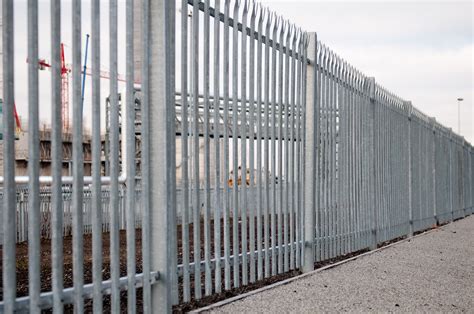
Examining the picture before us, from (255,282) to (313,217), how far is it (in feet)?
4.77

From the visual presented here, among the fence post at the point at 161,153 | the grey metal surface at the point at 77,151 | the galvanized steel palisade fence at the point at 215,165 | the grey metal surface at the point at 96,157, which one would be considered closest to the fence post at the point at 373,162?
the galvanized steel palisade fence at the point at 215,165

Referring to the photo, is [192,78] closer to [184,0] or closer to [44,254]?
[184,0]

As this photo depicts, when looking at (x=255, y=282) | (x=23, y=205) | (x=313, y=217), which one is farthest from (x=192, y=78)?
(x=23, y=205)

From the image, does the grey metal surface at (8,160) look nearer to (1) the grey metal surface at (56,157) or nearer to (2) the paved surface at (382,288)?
(1) the grey metal surface at (56,157)

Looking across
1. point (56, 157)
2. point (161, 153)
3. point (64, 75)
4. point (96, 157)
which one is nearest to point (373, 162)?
point (161, 153)

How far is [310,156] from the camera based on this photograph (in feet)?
23.8

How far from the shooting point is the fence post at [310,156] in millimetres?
7172

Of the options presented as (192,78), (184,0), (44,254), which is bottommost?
(44,254)

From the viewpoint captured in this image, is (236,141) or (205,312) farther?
(236,141)

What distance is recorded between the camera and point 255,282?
19.9 feet

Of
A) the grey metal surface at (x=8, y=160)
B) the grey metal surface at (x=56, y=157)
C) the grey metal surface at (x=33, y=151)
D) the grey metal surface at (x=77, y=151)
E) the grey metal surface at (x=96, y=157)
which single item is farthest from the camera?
the grey metal surface at (x=96, y=157)

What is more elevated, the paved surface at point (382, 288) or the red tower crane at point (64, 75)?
the red tower crane at point (64, 75)

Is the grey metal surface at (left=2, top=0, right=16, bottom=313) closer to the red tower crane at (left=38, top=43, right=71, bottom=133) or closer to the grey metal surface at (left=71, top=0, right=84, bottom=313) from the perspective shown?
the grey metal surface at (left=71, top=0, right=84, bottom=313)

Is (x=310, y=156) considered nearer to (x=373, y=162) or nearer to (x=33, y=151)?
(x=373, y=162)
